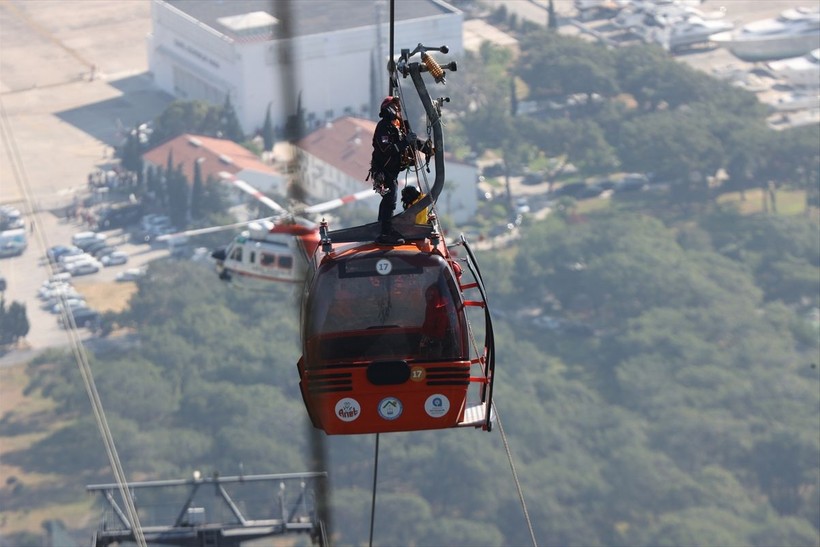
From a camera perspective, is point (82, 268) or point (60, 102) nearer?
point (82, 268)

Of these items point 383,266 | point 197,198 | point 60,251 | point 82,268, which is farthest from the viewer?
point 197,198

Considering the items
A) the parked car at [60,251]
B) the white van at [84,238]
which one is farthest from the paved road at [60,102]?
the white van at [84,238]

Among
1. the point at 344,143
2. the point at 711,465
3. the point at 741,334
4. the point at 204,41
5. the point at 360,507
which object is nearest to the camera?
the point at 360,507

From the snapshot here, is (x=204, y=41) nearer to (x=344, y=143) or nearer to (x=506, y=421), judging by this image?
(x=344, y=143)

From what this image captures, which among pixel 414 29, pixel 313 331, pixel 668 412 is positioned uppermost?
pixel 313 331

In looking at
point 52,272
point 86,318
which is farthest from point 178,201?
point 86,318

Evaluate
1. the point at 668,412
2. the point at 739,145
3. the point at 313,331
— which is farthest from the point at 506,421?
the point at 313,331

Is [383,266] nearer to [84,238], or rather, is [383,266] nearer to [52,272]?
[52,272]
